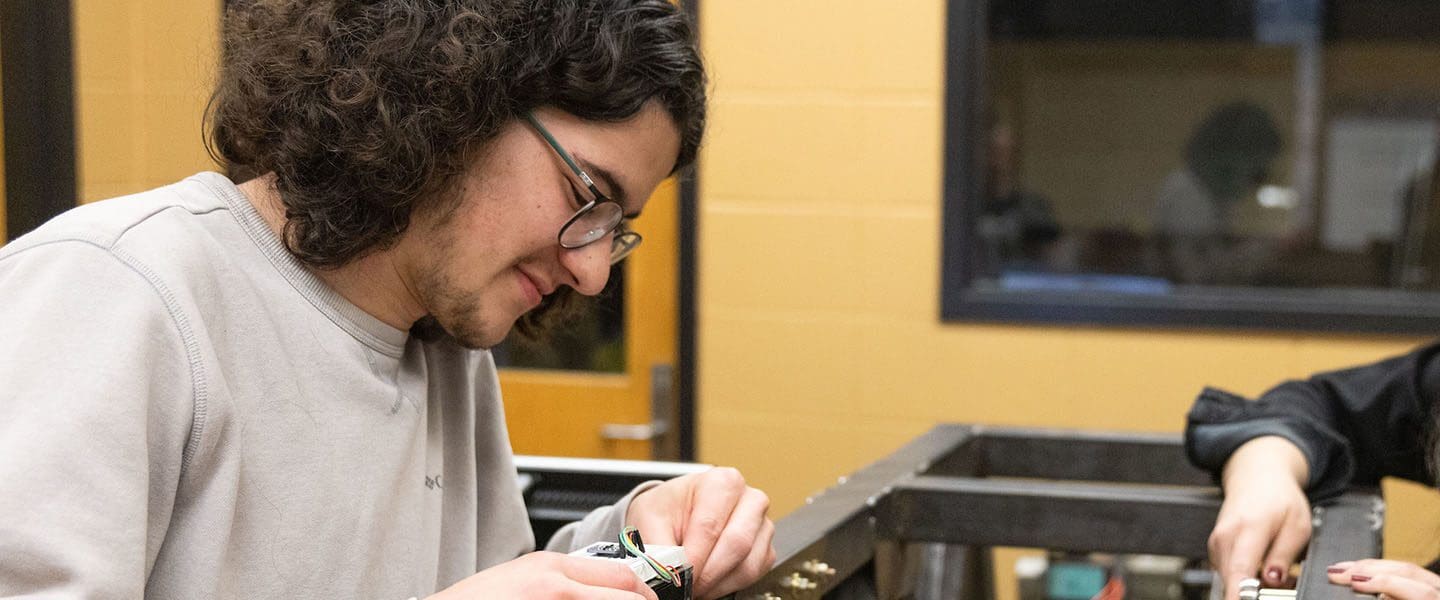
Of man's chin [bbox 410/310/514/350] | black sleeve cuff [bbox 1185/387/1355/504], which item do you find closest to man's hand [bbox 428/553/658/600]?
man's chin [bbox 410/310/514/350]

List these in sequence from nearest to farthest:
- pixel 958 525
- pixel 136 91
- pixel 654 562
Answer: pixel 654 562
pixel 958 525
pixel 136 91

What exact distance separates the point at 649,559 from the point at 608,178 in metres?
0.30

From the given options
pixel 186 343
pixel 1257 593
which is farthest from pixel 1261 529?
pixel 186 343

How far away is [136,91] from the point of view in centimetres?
289

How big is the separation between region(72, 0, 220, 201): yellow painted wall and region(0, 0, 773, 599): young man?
66.8 inches

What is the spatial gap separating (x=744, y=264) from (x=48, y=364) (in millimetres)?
2436

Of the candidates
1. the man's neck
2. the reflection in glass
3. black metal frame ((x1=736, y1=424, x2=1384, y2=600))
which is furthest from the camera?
the reflection in glass

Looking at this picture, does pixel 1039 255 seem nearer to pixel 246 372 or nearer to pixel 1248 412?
pixel 1248 412

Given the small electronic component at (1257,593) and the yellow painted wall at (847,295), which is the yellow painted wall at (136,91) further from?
the small electronic component at (1257,593)

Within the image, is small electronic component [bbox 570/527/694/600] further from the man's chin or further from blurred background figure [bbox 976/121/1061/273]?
blurred background figure [bbox 976/121/1061/273]

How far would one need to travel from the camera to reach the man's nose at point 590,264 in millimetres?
1128

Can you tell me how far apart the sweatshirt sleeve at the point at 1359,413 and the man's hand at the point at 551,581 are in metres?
0.88

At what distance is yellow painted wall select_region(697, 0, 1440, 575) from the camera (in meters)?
3.11

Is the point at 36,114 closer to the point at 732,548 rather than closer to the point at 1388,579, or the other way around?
the point at 732,548
